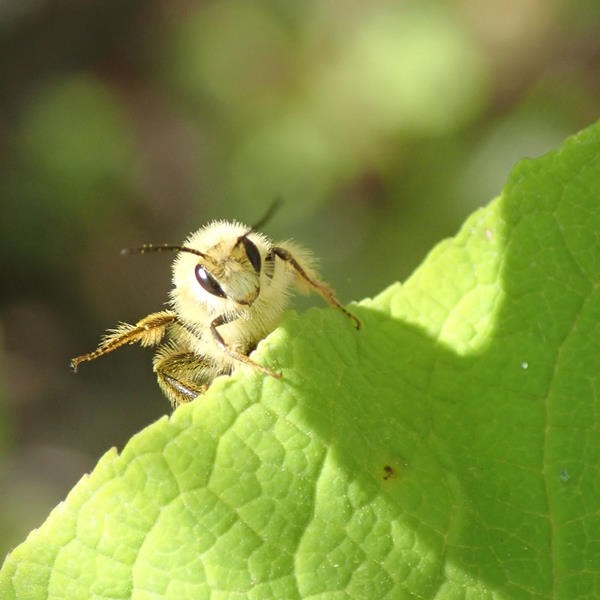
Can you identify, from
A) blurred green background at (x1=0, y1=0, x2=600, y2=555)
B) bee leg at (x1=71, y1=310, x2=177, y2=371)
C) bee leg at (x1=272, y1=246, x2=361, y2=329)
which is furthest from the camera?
blurred green background at (x1=0, y1=0, x2=600, y2=555)

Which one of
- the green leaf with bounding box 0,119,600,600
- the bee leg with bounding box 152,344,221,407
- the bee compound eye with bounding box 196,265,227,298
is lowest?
the green leaf with bounding box 0,119,600,600

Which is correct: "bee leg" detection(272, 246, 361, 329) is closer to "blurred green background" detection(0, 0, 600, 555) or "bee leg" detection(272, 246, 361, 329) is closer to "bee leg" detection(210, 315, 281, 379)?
"bee leg" detection(210, 315, 281, 379)

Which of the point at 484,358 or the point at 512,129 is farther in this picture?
the point at 512,129

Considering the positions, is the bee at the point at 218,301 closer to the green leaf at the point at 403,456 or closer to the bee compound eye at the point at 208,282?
the bee compound eye at the point at 208,282

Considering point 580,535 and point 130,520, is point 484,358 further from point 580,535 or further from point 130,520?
point 130,520

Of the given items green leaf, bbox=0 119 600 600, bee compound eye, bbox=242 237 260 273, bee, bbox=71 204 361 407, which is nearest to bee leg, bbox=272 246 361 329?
bee, bbox=71 204 361 407

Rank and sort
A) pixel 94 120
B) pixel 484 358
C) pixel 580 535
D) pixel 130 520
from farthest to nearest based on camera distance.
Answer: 1. pixel 94 120
2. pixel 484 358
3. pixel 580 535
4. pixel 130 520

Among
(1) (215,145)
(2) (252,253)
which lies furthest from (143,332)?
(1) (215,145)

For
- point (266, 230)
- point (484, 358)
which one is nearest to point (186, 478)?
point (484, 358)

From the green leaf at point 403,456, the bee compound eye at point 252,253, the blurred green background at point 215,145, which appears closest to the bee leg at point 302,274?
the bee compound eye at point 252,253
